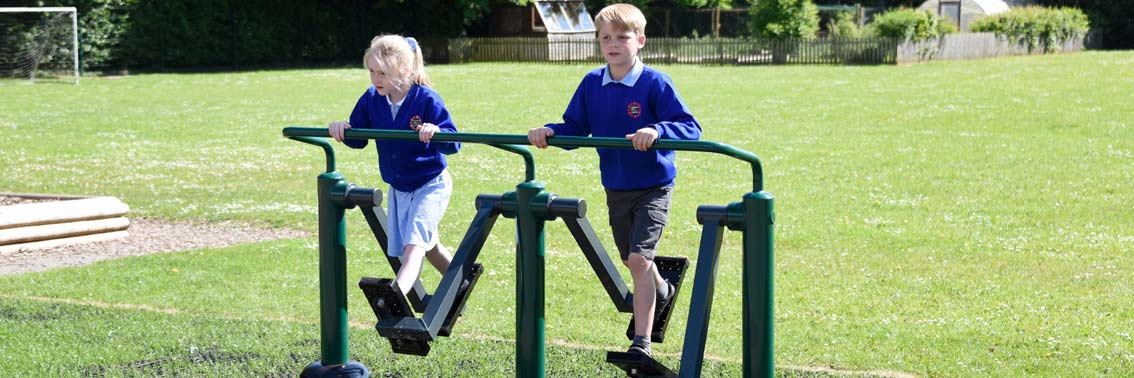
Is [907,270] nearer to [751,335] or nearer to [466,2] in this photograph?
[751,335]

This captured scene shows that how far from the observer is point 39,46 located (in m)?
34.0

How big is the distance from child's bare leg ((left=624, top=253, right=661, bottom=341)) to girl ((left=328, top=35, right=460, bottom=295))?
1050 millimetres

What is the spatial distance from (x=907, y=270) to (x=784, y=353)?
2508mm

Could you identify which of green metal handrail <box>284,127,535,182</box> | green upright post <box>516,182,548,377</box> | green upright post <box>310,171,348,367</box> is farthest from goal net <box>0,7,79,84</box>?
green upright post <box>516,182,548,377</box>

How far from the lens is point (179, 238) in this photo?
406 inches

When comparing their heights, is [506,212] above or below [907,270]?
above

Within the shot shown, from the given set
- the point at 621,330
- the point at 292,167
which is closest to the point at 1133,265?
the point at 621,330

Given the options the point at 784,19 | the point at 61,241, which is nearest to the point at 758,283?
the point at 61,241

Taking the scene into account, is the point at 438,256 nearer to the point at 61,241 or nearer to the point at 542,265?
the point at 542,265

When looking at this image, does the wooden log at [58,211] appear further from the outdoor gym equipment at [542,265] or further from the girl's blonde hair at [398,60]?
the girl's blonde hair at [398,60]

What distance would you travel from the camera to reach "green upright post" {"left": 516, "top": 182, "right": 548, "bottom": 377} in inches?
195

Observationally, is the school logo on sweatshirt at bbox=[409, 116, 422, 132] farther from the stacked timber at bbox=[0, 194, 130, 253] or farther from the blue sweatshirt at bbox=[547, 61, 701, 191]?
the stacked timber at bbox=[0, 194, 130, 253]

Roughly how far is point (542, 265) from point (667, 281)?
2.32 ft

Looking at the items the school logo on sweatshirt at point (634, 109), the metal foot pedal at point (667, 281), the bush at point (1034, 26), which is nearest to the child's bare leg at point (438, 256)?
the metal foot pedal at point (667, 281)
